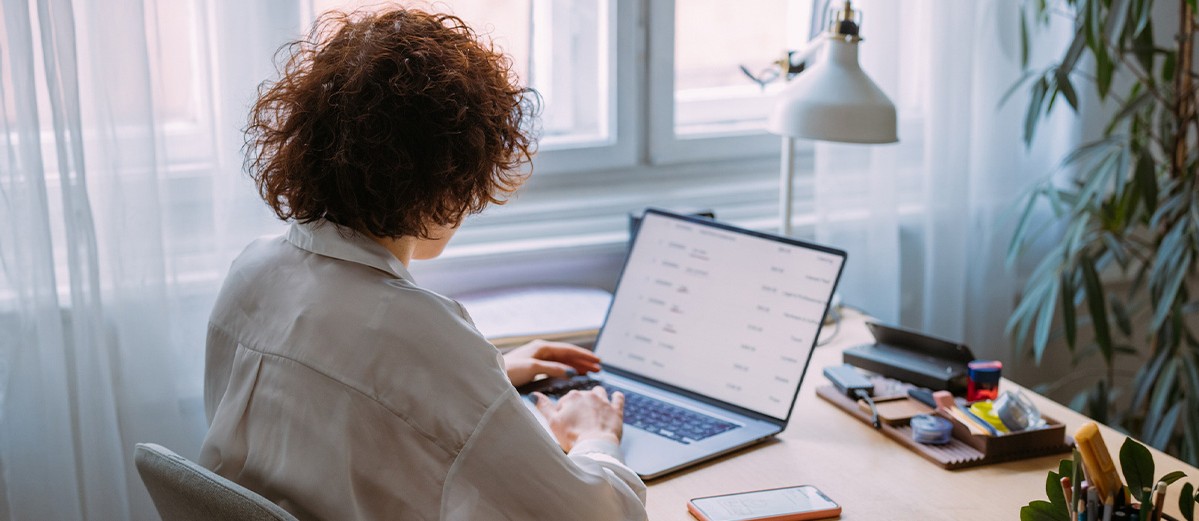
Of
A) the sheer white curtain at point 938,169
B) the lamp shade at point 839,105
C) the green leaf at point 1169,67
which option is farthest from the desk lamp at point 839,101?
the green leaf at point 1169,67

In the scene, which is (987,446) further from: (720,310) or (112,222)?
(112,222)

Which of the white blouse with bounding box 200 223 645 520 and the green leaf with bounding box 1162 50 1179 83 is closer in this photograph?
the white blouse with bounding box 200 223 645 520

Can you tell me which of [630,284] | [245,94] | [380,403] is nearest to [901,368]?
[630,284]

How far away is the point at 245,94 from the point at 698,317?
0.73 meters

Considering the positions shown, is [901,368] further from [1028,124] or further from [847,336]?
[1028,124]

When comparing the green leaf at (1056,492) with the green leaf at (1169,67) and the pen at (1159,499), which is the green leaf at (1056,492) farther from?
the green leaf at (1169,67)

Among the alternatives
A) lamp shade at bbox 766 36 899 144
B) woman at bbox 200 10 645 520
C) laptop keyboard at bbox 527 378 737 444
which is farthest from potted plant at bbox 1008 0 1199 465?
woman at bbox 200 10 645 520

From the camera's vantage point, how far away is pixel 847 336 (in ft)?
6.10

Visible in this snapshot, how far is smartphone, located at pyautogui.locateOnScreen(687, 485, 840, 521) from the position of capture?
1208 millimetres

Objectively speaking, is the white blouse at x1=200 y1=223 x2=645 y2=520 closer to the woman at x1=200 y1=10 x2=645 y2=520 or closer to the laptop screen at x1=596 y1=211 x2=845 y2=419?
the woman at x1=200 y1=10 x2=645 y2=520

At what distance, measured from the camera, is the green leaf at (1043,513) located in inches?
40.7

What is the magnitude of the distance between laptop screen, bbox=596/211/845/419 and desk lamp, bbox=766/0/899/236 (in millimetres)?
A: 176

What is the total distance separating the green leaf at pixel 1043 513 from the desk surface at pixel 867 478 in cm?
17

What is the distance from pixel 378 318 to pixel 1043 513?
2.09 ft
